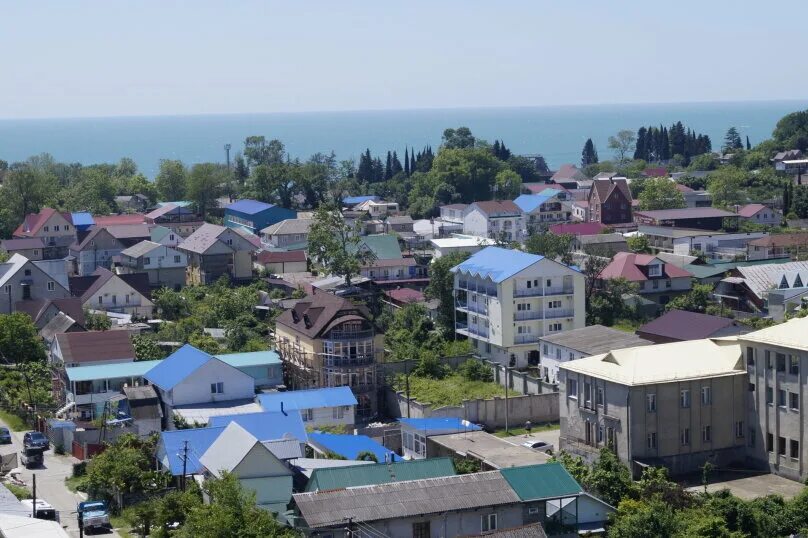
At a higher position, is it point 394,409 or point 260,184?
point 260,184

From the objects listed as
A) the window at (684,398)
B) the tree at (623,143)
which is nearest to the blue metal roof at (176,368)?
the window at (684,398)

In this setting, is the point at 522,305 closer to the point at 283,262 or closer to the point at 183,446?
the point at 183,446

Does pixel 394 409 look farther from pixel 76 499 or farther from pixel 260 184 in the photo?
pixel 260 184

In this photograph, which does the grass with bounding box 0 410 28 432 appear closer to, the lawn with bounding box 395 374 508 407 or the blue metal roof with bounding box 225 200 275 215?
the lawn with bounding box 395 374 508 407

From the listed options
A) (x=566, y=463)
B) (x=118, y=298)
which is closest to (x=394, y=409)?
(x=566, y=463)

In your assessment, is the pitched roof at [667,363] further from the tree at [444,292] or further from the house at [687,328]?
the tree at [444,292]
